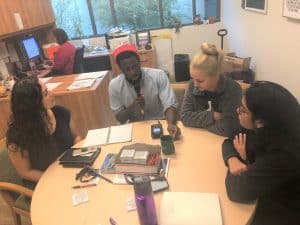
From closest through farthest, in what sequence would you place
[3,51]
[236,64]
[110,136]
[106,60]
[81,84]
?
[110,136], [81,84], [3,51], [236,64], [106,60]

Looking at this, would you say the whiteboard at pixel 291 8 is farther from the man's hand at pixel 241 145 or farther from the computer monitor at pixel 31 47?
the computer monitor at pixel 31 47

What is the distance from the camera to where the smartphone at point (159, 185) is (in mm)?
1314

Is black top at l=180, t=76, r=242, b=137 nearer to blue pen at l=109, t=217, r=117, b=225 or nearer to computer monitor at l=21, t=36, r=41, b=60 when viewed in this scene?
blue pen at l=109, t=217, r=117, b=225

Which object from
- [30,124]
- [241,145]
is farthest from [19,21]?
[241,145]

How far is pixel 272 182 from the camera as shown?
115 cm

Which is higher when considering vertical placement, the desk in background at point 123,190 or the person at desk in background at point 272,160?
the person at desk in background at point 272,160

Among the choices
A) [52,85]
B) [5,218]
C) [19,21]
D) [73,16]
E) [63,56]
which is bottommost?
[5,218]

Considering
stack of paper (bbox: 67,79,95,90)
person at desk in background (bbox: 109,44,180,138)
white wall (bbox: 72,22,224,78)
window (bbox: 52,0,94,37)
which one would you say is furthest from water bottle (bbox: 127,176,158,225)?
window (bbox: 52,0,94,37)

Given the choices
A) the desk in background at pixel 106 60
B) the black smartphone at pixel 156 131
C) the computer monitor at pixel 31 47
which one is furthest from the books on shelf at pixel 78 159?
the desk in background at pixel 106 60

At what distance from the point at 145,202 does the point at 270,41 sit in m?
3.09

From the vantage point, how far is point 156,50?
17.1ft

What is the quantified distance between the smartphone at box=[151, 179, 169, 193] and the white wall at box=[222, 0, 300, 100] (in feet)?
7.14

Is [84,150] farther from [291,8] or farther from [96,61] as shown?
[96,61]

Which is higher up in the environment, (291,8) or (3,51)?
(291,8)
